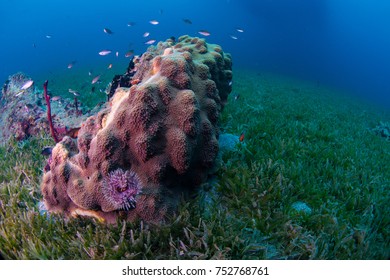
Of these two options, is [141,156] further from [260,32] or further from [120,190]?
[260,32]

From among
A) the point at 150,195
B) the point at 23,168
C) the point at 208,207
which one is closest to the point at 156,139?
the point at 150,195

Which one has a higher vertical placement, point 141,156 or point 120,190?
point 141,156

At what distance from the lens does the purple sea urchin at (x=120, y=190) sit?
3682 millimetres

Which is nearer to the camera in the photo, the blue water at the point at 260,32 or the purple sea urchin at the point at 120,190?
the purple sea urchin at the point at 120,190

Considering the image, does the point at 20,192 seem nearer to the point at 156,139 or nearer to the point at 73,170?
the point at 73,170

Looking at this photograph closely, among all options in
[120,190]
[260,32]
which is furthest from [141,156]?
[260,32]

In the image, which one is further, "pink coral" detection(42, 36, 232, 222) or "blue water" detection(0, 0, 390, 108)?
"blue water" detection(0, 0, 390, 108)

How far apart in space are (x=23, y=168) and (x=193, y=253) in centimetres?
474

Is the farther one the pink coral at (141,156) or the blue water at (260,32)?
the blue water at (260,32)

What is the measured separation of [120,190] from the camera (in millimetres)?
3736

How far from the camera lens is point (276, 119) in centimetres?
1038

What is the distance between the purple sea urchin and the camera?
3.68m

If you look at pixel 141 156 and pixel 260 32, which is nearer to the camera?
pixel 141 156

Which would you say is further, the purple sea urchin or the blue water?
the blue water
